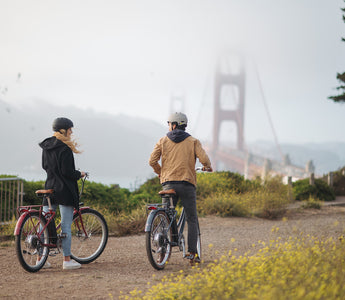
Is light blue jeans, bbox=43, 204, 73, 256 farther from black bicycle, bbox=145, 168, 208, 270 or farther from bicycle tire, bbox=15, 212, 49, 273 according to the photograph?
black bicycle, bbox=145, 168, 208, 270

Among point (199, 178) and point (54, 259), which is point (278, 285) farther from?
point (199, 178)

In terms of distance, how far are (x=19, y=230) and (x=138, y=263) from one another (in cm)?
150

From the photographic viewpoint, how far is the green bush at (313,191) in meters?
16.1

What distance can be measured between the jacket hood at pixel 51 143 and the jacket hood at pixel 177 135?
1.15 m

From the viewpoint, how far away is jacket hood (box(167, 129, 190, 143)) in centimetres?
538

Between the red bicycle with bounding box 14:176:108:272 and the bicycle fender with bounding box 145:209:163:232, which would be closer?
the bicycle fender with bounding box 145:209:163:232

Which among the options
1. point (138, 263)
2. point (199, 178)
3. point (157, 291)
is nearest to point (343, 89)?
point (199, 178)

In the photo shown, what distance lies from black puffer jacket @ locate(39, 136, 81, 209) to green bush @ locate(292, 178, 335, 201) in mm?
11716

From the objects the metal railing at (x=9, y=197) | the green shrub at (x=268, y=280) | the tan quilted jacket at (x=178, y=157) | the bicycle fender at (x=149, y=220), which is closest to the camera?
the green shrub at (x=268, y=280)

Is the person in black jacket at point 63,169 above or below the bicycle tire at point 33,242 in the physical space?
above

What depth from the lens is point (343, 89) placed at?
1892 centimetres

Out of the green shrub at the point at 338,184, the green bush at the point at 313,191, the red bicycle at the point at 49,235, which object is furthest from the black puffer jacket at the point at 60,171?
the green shrub at the point at 338,184

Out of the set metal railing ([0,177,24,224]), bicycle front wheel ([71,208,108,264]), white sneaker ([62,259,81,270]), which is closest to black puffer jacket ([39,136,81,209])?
bicycle front wheel ([71,208,108,264])

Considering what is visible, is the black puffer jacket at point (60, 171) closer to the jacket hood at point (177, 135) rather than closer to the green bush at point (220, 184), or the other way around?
the jacket hood at point (177, 135)
